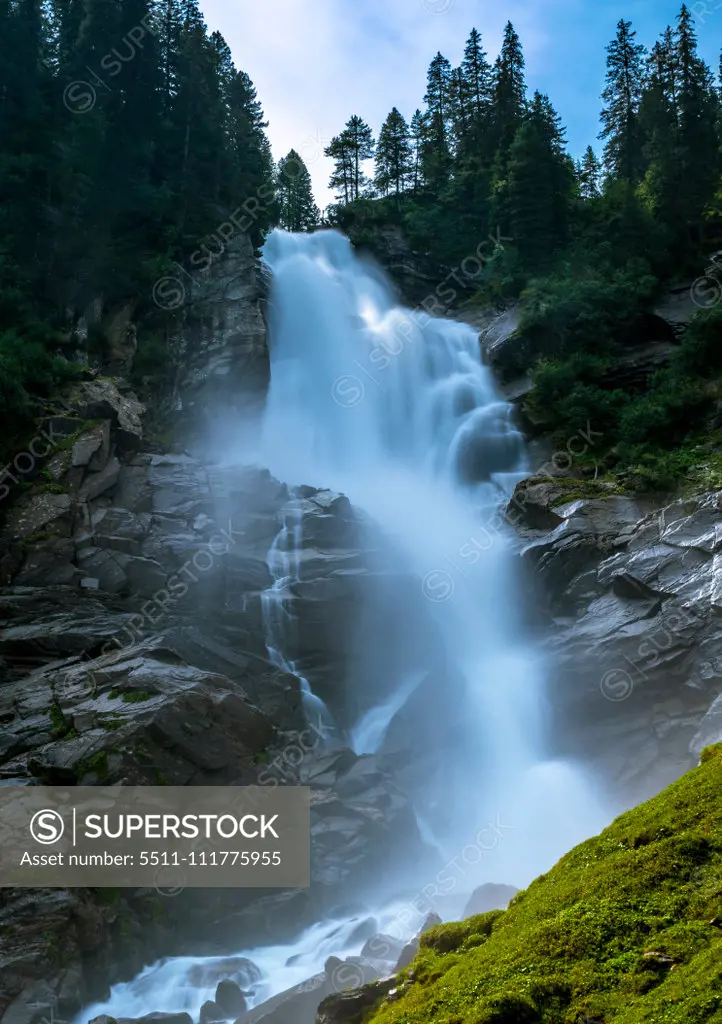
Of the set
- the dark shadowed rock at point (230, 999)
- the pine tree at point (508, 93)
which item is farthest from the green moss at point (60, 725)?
the pine tree at point (508, 93)

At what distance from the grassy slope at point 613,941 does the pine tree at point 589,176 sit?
4132 centimetres

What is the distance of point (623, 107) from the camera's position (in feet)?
150

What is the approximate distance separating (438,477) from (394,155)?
31.4m

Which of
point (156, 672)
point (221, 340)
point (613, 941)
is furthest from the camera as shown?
point (221, 340)

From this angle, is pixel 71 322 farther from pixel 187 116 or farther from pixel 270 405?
pixel 187 116

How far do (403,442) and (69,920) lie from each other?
21.4 metres

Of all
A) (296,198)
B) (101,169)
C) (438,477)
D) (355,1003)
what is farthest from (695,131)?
(355,1003)

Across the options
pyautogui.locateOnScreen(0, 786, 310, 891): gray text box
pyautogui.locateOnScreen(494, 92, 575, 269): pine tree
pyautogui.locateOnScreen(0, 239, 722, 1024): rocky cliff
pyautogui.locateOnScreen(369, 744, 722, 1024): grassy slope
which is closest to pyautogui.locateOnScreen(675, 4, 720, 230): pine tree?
pyautogui.locateOnScreen(494, 92, 575, 269): pine tree

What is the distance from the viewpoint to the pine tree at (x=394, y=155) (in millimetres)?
50562

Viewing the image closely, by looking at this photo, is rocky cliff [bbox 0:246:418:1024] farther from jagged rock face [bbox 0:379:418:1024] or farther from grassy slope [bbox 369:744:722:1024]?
grassy slope [bbox 369:744:722:1024]

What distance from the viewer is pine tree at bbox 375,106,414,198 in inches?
1991

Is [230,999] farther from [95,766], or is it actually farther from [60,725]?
[60,725]

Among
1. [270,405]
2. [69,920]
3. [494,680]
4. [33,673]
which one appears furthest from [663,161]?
[69,920]

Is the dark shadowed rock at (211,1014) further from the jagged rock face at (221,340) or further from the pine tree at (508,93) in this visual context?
the pine tree at (508,93)
